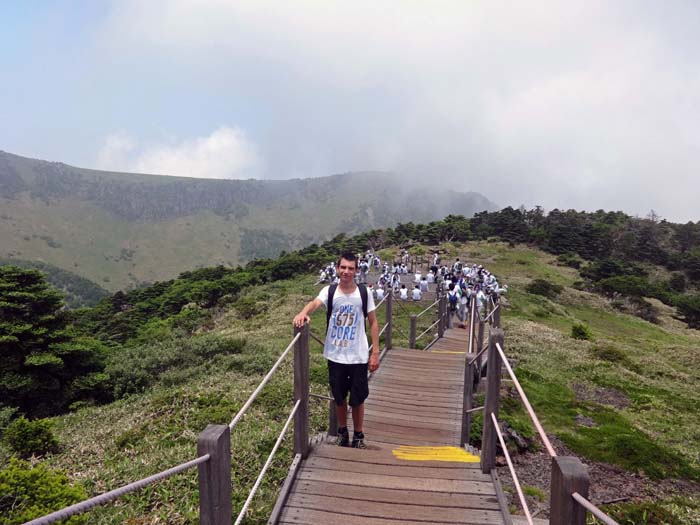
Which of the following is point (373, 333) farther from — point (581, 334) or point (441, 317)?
point (581, 334)

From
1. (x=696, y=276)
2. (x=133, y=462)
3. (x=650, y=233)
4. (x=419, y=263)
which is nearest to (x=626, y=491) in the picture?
(x=133, y=462)

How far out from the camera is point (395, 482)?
3.86 meters

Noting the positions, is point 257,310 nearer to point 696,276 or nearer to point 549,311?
point 549,311

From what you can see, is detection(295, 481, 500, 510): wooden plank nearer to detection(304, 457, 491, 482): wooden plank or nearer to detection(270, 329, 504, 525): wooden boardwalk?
detection(270, 329, 504, 525): wooden boardwalk

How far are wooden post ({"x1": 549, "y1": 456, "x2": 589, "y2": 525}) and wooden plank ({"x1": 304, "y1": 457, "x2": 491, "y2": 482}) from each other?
1986mm

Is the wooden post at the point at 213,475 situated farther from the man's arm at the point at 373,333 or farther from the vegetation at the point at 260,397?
the vegetation at the point at 260,397

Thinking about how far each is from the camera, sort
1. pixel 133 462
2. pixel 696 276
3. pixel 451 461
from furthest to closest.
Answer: pixel 696 276 < pixel 133 462 < pixel 451 461

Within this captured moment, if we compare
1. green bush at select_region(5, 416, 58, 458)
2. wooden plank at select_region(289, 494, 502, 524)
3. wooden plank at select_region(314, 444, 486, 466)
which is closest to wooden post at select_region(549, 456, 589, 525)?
wooden plank at select_region(289, 494, 502, 524)

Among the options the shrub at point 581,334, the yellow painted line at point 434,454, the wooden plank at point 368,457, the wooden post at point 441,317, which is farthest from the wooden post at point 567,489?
the shrub at point 581,334

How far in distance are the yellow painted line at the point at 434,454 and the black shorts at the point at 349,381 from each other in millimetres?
791

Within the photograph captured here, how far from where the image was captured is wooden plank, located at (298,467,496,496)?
148 inches

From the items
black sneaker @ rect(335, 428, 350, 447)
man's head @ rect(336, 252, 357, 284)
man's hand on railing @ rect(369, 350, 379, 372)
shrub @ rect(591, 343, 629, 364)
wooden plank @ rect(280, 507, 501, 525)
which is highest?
man's head @ rect(336, 252, 357, 284)

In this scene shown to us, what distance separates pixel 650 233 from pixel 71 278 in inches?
5692

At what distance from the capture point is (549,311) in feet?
92.9
